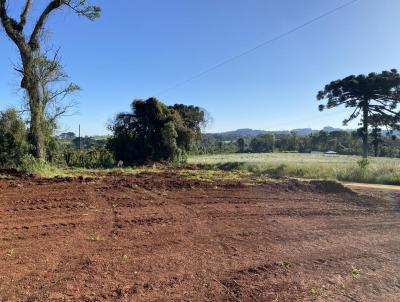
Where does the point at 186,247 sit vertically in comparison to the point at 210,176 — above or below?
below

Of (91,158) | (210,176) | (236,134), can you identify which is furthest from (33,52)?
(236,134)

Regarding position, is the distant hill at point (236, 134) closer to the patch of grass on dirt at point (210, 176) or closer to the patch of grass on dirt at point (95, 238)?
the patch of grass on dirt at point (210, 176)

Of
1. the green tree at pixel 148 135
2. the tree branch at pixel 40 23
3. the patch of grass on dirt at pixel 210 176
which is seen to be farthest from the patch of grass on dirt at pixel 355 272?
the green tree at pixel 148 135

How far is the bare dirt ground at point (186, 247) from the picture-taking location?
428cm

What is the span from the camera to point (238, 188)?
11672 millimetres

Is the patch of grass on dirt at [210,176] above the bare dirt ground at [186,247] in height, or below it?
above

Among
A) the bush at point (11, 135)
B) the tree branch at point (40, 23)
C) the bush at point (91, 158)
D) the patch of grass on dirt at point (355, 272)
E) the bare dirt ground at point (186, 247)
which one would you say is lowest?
the patch of grass on dirt at point (355, 272)

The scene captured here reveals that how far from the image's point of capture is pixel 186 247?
573cm

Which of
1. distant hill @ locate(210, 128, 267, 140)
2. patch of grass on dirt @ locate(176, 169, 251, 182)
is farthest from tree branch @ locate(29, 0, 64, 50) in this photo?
distant hill @ locate(210, 128, 267, 140)

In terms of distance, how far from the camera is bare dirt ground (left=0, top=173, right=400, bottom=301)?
428 centimetres

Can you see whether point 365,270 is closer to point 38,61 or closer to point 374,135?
point 38,61

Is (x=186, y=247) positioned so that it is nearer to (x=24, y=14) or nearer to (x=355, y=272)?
(x=355, y=272)

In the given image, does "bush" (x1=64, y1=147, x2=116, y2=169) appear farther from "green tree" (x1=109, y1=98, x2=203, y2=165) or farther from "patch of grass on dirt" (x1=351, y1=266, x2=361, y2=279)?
"patch of grass on dirt" (x1=351, y1=266, x2=361, y2=279)

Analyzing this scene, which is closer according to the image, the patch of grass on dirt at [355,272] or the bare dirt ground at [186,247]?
the bare dirt ground at [186,247]
